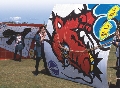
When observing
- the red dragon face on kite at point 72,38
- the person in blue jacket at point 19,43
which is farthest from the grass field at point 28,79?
the person in blue jacket at point 19,43

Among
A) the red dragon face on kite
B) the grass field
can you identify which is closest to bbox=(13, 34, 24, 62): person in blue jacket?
the grass field

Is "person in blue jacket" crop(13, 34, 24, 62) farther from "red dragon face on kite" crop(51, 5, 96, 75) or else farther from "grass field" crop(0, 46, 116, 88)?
"red dragon face on kite" crop(51, 5, 96, 75)

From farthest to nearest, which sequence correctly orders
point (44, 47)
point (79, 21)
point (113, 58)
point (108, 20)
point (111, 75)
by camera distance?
point (113, 58) < point (111, 75) < point (44, 47) < point (79, 21) < point (108, 20)

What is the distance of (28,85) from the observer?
→ 15.2m

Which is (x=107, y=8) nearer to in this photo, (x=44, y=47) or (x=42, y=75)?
(x=44, y=47)

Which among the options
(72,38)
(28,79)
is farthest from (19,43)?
(72,38)

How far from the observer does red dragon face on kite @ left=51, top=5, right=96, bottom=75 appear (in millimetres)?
14577

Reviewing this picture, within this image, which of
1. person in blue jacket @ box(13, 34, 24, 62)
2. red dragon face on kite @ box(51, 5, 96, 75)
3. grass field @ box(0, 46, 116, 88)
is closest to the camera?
red dragon face on kite @ box(51, 5, 96, 75)

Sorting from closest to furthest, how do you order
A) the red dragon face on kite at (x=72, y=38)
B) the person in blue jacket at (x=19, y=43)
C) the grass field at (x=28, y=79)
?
the red dragon face on kite at (x=72, y=38)
the grass field at (x=28, y=79)
the person in blue jacket at (x=19, y=43)

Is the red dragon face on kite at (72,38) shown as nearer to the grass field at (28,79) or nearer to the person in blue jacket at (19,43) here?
the grass field at (28,79)

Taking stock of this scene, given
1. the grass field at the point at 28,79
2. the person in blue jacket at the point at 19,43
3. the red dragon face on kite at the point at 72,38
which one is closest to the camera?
the red dragon face on kite at the point at 72,38

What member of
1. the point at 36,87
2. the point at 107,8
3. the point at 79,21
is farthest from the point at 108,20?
the point at 36,87

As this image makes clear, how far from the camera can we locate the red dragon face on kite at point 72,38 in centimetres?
1458

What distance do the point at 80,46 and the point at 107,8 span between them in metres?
2.17
